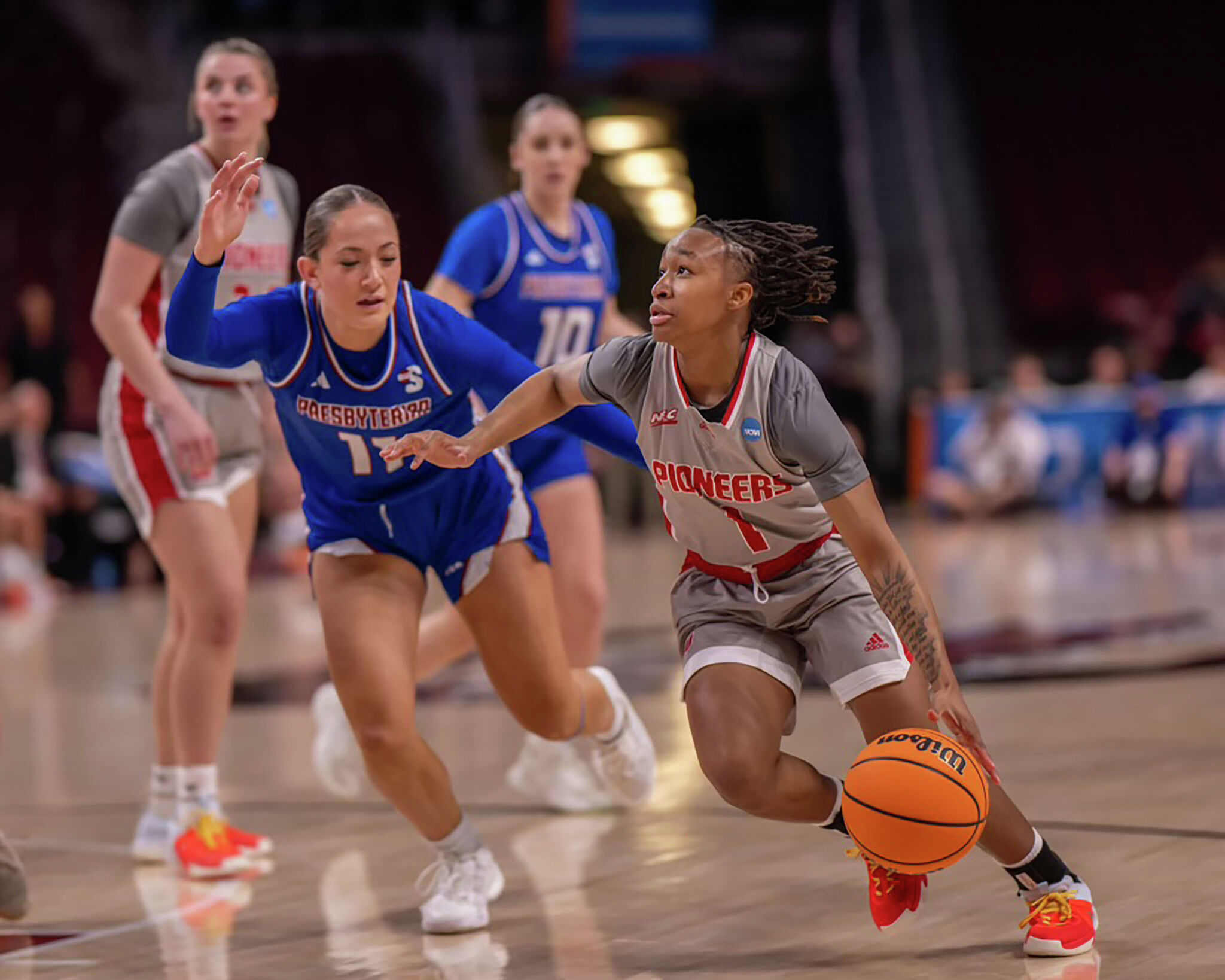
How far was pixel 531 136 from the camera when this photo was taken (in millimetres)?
5746

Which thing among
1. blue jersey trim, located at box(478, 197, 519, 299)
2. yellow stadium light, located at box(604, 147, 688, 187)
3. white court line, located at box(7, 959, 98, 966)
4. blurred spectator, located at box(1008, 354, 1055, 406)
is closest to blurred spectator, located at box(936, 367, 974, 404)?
blurred spectator, located at box(1008, 354, 1055, 406)

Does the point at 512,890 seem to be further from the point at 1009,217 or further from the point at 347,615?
the point at 1009,217

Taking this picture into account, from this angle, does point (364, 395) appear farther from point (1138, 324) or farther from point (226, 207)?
point (1138, 324)

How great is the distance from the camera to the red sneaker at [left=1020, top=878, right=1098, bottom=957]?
3623 millimetres

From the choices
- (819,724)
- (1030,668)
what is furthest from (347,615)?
(1030,668)

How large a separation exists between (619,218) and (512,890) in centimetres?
2384

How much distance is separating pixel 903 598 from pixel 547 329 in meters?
2.39

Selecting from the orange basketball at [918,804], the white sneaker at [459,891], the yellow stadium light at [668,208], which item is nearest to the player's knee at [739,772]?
the orange basketball at [918,804]

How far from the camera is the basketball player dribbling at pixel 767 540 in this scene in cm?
363

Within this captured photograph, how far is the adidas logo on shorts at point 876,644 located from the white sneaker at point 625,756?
1358 mm

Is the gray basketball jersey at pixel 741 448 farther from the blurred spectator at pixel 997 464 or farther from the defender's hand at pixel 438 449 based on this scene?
the blurred spectator at pixel 997 464

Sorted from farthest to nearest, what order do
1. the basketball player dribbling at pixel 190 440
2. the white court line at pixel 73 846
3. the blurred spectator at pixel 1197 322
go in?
the blurred spectator at pixel 1197 322 → the white court line at pixel 73 846 → the basketball player dribbling at pixel 190 440

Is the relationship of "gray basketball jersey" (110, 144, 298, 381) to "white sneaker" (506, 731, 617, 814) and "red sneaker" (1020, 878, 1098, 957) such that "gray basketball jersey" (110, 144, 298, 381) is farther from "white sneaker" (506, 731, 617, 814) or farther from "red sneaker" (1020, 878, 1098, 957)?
"red sneaker" (1020, 878, 1098, 957)

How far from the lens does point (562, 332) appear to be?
574 centimetres
